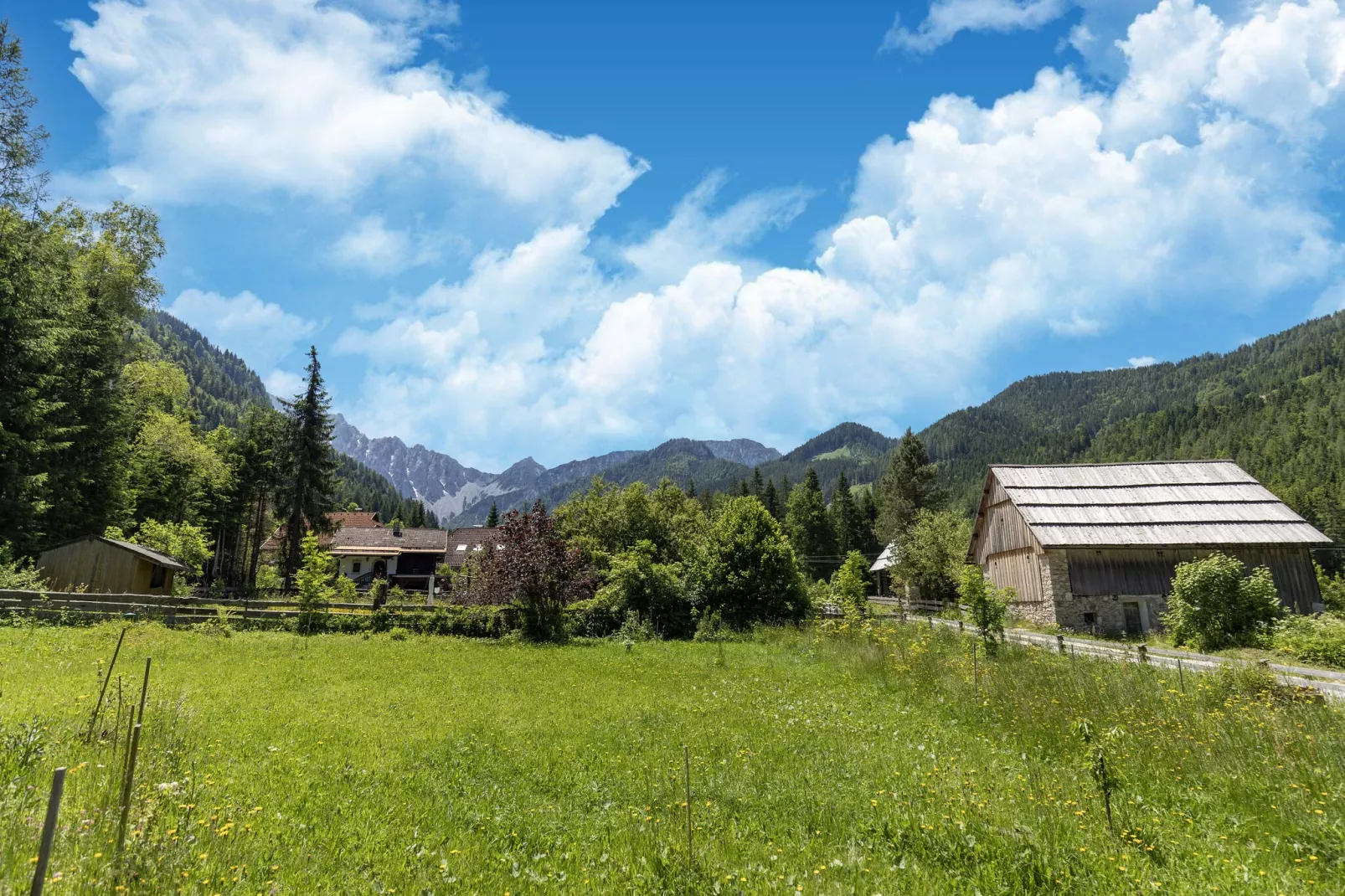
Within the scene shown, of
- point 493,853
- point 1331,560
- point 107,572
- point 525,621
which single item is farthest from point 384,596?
point 1331,560

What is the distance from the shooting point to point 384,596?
105 ft

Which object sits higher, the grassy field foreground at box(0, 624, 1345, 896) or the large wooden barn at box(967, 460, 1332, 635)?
the large wooden barn at box(967, 460, 1332, 635)

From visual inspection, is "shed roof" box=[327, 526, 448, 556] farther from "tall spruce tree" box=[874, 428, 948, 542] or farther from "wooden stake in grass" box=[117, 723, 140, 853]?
"wooden stake in grass" box=[117, 723, 140, 853]

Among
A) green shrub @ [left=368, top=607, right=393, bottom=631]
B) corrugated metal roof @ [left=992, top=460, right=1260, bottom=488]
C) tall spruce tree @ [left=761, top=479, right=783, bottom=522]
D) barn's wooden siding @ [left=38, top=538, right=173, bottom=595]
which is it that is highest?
tall spruce tree @ [left=761, top=479, right=783, bottom=522]

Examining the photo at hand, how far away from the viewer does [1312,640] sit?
20.5 metres

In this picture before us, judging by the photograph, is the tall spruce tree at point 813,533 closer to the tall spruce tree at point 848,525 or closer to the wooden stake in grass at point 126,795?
the tall spruce tree at point 848,525

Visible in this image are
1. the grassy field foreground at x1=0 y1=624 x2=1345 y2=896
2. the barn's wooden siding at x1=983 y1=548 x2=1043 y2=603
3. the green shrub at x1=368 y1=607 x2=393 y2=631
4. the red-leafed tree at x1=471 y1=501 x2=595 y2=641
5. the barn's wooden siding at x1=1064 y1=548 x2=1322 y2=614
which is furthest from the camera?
the barn's wooden siding at x1=983 y1=548 x2=1043 y2=603

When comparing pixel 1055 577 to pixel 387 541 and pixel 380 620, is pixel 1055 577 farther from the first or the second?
pixel 387 541

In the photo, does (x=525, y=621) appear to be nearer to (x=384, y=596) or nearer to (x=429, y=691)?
(x=384, y=596)

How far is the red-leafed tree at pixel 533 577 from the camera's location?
2883 cm

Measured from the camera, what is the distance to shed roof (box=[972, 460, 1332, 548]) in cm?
3116

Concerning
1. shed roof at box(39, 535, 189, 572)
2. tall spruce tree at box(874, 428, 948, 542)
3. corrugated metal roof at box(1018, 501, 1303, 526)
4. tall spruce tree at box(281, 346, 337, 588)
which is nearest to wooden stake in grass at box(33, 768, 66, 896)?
shed roof at box(39, 535, 189, 572)

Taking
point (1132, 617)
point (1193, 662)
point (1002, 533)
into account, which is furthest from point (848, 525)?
point (1193, 662)

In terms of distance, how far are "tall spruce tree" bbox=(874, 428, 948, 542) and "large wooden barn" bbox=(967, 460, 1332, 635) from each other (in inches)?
1290
